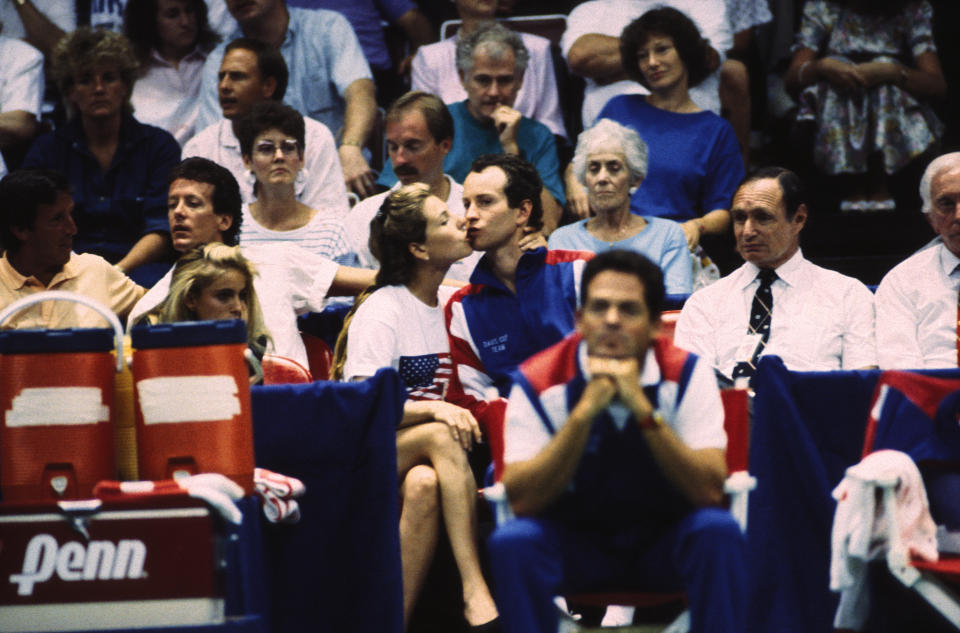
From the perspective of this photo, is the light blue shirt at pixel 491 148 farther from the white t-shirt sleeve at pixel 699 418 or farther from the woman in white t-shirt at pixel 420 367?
the white t-shirt sleeve at pixel 699 418

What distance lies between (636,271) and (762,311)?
1.52 metres

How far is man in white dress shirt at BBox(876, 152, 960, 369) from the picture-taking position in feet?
12.7

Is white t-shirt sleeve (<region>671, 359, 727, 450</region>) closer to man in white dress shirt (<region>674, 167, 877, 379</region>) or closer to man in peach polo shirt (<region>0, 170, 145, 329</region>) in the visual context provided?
man in white dress shirt (<region>674, 167, 877, 379</region>)

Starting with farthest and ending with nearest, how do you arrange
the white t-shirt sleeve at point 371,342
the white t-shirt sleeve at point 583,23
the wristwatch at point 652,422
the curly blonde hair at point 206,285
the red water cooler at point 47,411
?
the white t-shirt sleeve at point 583,23, the white t-shirt sleeve at point 371,342, the curly blonde hair at point 206,285, the red water cooler at point 47,411, the wristwatch at point 652,422

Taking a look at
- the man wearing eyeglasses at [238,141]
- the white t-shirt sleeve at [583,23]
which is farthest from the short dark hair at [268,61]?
the white t-shirt sleeve at [583,23]

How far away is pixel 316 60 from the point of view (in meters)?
5.90

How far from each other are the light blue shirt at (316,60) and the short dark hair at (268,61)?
1.41 feet

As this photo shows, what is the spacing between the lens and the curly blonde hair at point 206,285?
3.55 m

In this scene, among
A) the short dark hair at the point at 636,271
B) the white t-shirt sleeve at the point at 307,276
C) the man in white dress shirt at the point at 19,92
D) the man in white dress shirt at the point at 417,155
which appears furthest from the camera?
the man in white dress shirt at the point at 19,92

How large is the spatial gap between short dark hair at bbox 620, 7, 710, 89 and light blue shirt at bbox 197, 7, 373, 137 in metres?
1.30

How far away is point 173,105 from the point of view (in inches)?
234

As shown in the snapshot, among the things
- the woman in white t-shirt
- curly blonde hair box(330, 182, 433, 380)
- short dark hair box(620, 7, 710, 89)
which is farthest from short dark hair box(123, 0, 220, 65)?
curly blonde hair box(330, 182, 433, 380)

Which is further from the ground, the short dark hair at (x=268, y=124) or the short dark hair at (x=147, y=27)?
the short dark hair at (x=147, y=27)

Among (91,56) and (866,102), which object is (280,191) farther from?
(866,102)
